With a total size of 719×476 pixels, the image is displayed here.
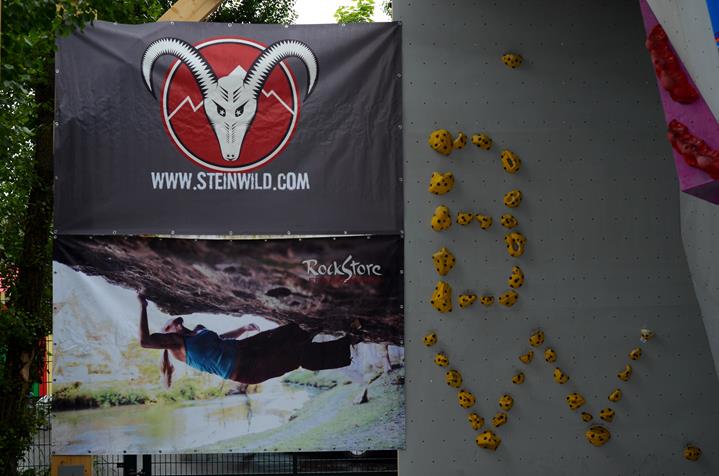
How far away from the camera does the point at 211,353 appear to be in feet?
19.8

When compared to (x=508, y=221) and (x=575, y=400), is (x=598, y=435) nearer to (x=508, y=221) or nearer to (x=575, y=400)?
(x=575, y=400)

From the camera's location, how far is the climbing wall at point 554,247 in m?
6.09

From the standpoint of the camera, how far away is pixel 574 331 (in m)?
6.12

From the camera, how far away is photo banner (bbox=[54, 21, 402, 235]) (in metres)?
6.06

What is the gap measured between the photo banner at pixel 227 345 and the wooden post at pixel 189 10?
1.50m

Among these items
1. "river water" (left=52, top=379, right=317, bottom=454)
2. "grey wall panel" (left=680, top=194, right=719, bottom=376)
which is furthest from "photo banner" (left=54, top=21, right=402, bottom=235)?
"grey wall panel" (left=680, top=194, right=719, bottom=376)

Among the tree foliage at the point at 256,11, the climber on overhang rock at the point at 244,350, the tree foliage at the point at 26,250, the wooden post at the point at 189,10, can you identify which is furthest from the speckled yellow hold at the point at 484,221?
the tree foliage at the point at 256,11

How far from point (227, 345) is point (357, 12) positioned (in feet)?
31.0

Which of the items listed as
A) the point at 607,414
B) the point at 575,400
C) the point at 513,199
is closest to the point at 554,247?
the point at 513,199

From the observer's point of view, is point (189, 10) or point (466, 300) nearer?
point (466, 300)

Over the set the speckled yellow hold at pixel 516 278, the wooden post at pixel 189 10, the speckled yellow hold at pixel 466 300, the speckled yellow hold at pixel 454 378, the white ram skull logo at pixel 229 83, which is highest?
the wooden post at pixel 189 10

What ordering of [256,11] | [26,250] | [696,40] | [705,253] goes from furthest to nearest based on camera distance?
1. [256,11]
2. [26,250]
3. [705,253]
4. [696,40]

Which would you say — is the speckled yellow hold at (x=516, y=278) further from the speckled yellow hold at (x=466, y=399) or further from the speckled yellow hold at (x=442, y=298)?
the speckled yellow hold at (x=466, y=399)

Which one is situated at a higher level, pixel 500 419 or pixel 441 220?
pixel 441 220
